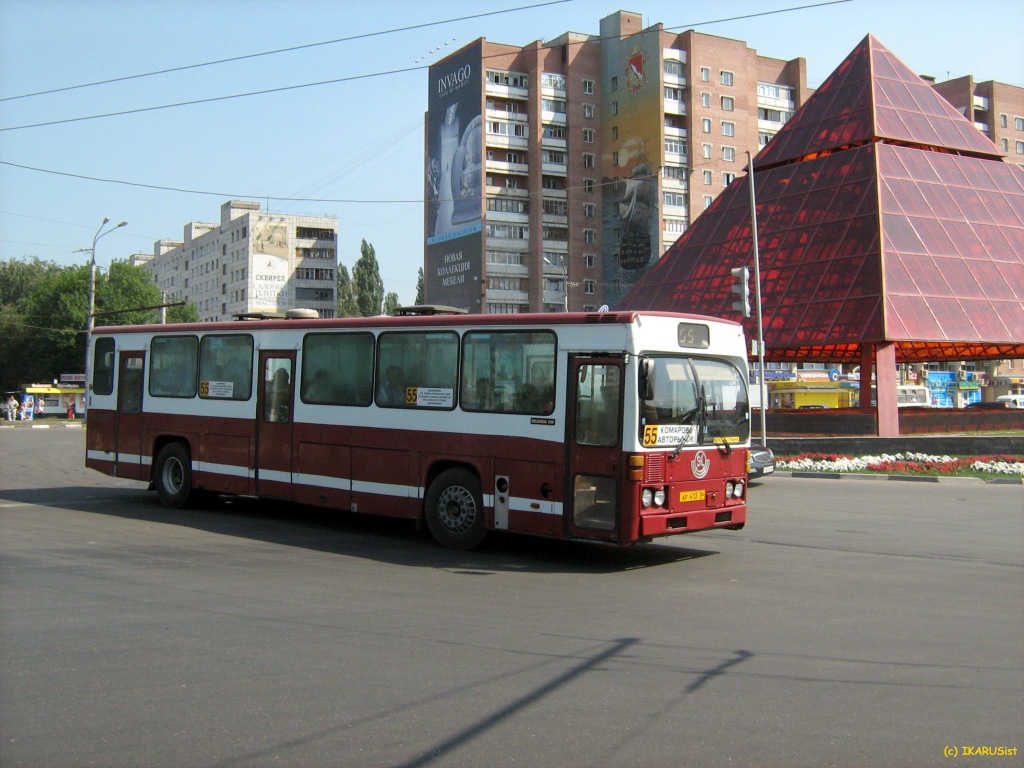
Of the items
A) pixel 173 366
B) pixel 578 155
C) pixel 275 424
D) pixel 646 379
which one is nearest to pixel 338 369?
pixel 275 424

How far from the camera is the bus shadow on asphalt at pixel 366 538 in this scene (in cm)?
1070

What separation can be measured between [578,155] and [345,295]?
36.7 meters

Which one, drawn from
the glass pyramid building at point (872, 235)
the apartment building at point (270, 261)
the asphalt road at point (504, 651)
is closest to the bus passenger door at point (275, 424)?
the asphalt road at point (504, 651)

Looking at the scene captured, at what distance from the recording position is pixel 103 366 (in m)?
16.5

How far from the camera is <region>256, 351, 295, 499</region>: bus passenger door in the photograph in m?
13.4

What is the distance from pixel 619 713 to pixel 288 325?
979cm

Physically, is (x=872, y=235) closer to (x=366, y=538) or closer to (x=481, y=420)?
(x=481, y=420)

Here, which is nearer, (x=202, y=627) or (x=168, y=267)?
(x=202, y=627)

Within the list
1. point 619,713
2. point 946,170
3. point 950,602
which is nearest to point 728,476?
point 950,602

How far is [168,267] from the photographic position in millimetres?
148625

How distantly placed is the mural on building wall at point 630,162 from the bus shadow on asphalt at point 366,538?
69.2m

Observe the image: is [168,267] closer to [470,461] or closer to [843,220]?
[843,220]

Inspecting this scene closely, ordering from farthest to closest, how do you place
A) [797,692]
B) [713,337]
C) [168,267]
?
[168,267] → [713,337] → [797,692]

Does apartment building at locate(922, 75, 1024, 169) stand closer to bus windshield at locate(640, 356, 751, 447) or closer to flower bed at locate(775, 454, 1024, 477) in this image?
flower bed at locate(775, 454, 1024, 477)
